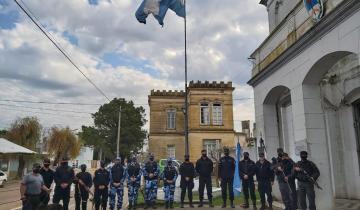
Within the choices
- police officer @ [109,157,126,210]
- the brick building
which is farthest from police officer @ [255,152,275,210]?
the brick building

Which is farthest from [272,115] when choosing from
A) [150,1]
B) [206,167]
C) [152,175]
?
[150,1]

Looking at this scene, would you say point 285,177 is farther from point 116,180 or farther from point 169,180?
point 116,180

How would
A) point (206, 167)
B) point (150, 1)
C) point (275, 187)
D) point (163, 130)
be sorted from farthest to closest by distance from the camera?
point (163, 130)
point (150, 1)
point (275, 187)
point (206, 167)

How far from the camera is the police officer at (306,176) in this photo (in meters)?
9.12

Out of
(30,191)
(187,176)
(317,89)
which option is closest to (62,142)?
(187,176)

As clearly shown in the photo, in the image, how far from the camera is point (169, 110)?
40062 millimetres

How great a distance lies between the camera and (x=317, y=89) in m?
10.3

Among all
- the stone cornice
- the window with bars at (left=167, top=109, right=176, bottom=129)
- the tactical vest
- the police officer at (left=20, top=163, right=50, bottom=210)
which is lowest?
the police officer at (left=20, top=163, right=50, bottom=210)

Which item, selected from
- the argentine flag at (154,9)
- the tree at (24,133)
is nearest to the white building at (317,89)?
the argentine flag at (154,9)

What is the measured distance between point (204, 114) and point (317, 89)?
28737 millimetres

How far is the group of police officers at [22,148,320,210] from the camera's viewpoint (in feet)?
31.5

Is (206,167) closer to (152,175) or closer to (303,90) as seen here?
(152,175)

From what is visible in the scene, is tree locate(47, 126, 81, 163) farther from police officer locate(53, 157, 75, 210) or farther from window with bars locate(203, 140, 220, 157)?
police officer locate(53, 157, 75, 210)

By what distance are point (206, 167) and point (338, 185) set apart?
4996mm
